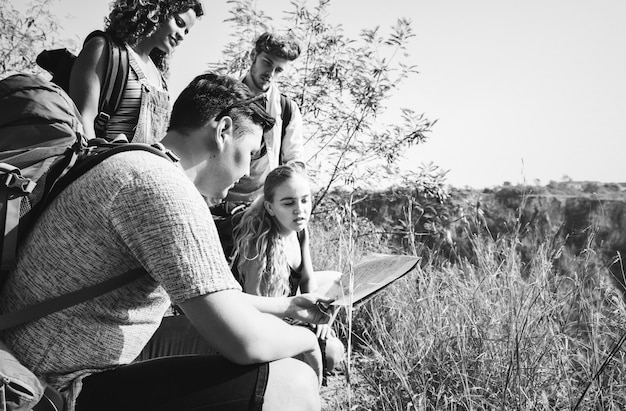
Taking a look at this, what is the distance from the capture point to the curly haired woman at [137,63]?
220cm

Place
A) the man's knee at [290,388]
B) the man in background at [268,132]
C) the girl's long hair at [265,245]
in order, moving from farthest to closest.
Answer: the man in background at [268,132] < the girl's long hair at [265,245] < the man's knee at [290,388]

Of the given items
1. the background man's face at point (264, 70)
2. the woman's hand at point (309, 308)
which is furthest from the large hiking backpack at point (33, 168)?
the background man's face at point (264, 70)

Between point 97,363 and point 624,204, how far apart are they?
10372mm

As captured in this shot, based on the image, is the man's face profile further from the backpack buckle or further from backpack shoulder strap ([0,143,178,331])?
the backpack buckle

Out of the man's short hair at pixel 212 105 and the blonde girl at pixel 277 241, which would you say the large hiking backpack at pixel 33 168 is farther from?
the blonde girl at pixel 277 241

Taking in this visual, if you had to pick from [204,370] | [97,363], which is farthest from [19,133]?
[204,370]

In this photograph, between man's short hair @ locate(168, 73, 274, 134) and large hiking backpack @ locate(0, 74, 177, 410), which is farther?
man's short hair @ locate(168, 73, 274, 134)

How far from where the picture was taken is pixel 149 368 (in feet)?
3.97

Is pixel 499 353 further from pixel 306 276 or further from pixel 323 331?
pixel 306 276

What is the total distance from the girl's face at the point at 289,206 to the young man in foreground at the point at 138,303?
181 cm

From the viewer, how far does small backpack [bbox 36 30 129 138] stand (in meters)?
2.26

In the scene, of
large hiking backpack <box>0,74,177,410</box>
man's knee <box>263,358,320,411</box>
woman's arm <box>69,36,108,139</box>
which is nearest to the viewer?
large hiking backpack <box>0,74,177,410</box>

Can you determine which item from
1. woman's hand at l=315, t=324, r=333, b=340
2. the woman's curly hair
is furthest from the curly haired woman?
woman's hand at l=315, t=324, r=333, b=340

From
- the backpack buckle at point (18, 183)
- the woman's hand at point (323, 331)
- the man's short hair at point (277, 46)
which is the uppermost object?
the man's short hair at point (277, 46)
